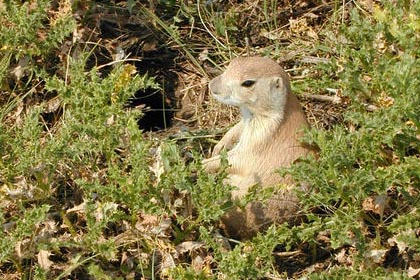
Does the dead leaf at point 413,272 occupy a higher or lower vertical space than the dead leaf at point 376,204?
lower

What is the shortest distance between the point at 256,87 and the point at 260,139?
327mm

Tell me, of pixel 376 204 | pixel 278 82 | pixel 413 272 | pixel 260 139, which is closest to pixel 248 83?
pixel 278 82

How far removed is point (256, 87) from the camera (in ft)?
18.3

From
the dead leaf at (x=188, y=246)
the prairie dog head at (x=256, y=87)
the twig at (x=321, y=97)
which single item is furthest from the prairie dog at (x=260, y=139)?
the twig at (x=321, y=97)

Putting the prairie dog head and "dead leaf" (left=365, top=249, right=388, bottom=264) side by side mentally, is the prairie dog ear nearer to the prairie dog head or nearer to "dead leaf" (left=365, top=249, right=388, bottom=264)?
the prairie dog head

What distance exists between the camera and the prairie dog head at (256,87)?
5555 mm

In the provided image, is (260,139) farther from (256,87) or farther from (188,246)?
(188,246)

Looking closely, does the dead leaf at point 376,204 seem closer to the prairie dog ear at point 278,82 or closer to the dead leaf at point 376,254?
the dead leaf at point 376,254

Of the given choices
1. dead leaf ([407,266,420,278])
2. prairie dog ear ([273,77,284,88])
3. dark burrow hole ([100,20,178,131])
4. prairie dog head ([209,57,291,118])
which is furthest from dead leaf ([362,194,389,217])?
dark burrow hole ([100,20,178,131])

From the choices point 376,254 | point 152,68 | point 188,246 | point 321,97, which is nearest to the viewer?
point 376,254

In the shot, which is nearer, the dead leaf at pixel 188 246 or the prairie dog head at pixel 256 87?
the dead leaf at pixel 188 246

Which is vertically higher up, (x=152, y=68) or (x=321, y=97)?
(x=321, y=97)

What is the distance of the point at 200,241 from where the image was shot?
17.5 ft

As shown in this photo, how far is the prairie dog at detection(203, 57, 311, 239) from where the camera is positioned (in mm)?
5375
